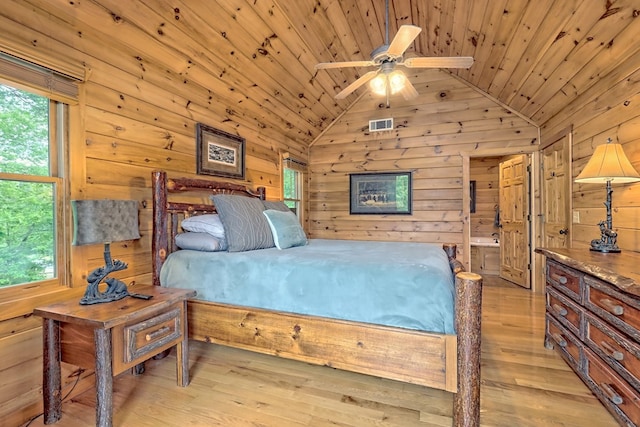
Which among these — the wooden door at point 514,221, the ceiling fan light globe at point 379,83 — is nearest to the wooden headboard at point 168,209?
the ceiling fan light globe at point 379,83

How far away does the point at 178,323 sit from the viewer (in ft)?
6.22

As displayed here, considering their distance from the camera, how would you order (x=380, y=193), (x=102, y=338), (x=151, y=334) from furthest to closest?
1. (x=380, y=193)
2. (x=151, y=334)
3. (x=102, y=338)

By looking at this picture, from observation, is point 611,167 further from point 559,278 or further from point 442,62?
point 442,62

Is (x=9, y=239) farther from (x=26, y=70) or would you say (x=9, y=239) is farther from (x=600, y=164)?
(x=600, y=164)

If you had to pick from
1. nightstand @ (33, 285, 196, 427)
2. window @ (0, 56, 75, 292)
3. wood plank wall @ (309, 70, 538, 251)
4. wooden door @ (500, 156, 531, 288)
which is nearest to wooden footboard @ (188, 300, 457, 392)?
nightstand @ (33, 285, 196, 427)

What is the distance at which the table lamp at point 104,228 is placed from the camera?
148 centimetres

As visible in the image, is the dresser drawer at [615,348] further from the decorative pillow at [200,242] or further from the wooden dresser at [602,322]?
the decorative pillow at [200,242]

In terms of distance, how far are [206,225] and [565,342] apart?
284 centimetres

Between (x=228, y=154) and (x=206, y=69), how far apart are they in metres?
0.89

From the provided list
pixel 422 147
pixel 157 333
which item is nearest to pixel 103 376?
pixel 157 333

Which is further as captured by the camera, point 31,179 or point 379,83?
point 379,83

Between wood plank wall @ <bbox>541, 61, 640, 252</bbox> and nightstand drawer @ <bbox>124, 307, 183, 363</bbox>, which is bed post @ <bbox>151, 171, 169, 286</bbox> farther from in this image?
wood plank wall @ <bbox>541, 61, 640, 252</bbox>

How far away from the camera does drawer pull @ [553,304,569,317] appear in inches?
85.4

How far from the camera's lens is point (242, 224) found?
2512 millimetres
